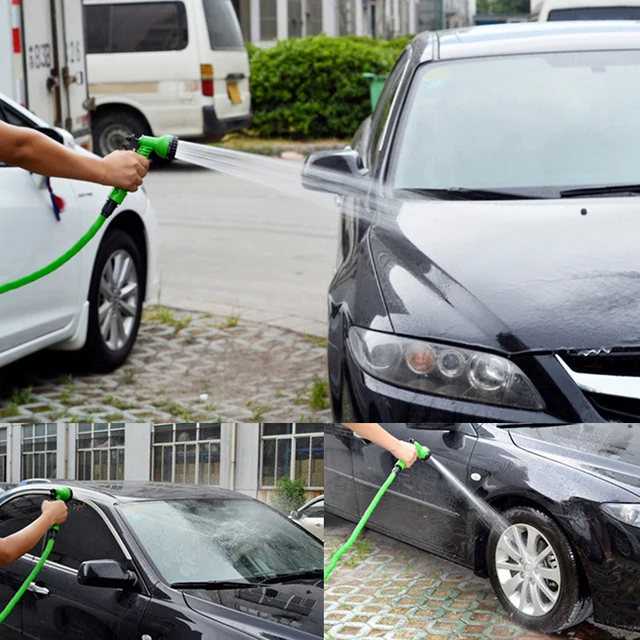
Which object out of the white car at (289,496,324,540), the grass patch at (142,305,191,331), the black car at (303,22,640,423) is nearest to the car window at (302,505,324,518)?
the white car at (289,496,324,540)

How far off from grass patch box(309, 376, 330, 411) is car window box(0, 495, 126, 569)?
9.27 feet

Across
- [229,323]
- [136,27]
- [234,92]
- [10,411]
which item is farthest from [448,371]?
[234,92]

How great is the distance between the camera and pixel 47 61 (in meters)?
7.23

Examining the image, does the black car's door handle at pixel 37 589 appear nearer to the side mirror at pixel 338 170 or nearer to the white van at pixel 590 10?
the side mirror at pixel 338 170

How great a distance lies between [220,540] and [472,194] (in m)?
1.96

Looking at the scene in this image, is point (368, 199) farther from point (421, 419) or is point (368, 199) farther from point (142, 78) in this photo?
point (142, 78)

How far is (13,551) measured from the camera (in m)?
2.28

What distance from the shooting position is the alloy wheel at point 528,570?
212 centimetres

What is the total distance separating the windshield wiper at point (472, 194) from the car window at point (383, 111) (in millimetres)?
438

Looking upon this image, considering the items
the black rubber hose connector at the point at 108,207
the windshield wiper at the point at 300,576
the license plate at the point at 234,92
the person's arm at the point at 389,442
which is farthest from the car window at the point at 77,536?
the license plate at the point at 234,92

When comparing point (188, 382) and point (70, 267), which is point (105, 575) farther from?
point (188, 382)

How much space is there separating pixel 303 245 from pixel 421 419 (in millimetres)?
6632

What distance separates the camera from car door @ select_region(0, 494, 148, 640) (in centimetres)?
223

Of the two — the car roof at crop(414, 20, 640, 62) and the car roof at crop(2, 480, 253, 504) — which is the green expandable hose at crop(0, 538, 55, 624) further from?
the car roof at crop(414, 20, 640, 62)
